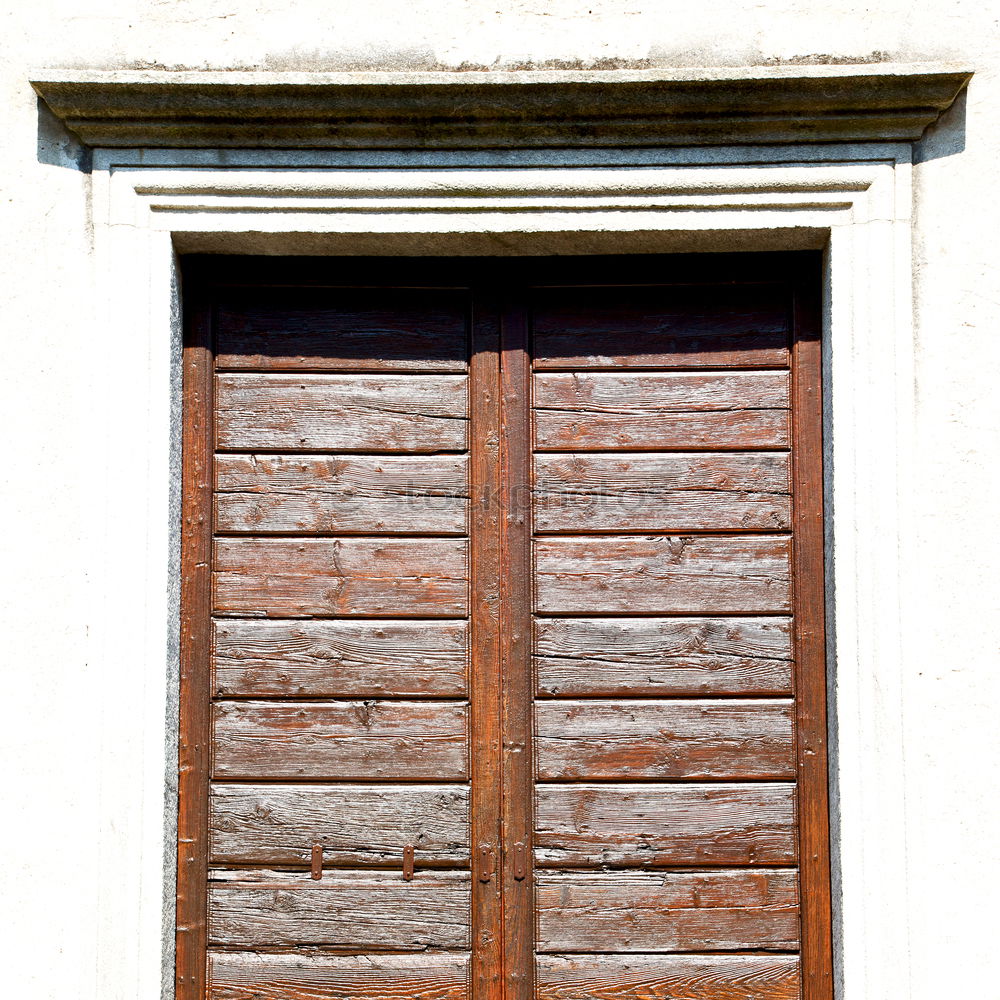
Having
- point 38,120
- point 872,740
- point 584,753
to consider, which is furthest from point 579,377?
point 38,120

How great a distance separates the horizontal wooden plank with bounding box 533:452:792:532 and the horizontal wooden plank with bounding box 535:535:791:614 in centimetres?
4

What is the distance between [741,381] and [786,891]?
127cm

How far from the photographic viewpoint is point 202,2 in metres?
2.27

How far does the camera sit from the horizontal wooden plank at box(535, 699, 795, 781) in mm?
2289

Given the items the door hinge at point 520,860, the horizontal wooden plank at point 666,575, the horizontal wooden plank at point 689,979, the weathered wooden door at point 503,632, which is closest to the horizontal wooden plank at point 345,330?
the weathered wooden door at point 503,632

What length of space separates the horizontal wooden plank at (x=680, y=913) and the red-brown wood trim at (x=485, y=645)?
0.15 m

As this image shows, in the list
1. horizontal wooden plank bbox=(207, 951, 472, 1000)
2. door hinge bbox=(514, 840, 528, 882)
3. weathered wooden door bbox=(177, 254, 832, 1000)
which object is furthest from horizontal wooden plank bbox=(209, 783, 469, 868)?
horizontal wooden plank bbox=(207, 951, 472, 1000)

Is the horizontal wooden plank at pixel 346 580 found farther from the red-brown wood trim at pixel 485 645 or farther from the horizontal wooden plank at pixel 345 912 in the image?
the horizontal wooden plank at pixel 345 912

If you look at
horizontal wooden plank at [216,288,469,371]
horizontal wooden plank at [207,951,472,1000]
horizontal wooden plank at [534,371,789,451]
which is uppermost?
horizontal wooden plank at [216,288,469,371]

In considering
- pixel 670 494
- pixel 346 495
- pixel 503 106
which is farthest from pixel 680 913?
pixel 503 106

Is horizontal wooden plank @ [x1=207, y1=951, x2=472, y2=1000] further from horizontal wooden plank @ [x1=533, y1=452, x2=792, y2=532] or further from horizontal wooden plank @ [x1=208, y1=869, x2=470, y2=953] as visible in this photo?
horizontal wooden plank @ [x1=533, y1=452, x2=792, y2=532]

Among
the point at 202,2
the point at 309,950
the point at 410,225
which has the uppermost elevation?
the point at 202,2

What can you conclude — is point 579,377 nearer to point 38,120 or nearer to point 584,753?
point 584,753

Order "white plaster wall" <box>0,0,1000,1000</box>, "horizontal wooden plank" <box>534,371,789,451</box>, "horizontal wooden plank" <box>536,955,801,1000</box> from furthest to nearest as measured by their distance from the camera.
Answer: "horizontal wooden plank" <box>534,371,789,451</box> < "horizontal wooden plank" <box>536,955,801,1000</box> < "white plaster wall" <box>0,0,1000,1000</box>
